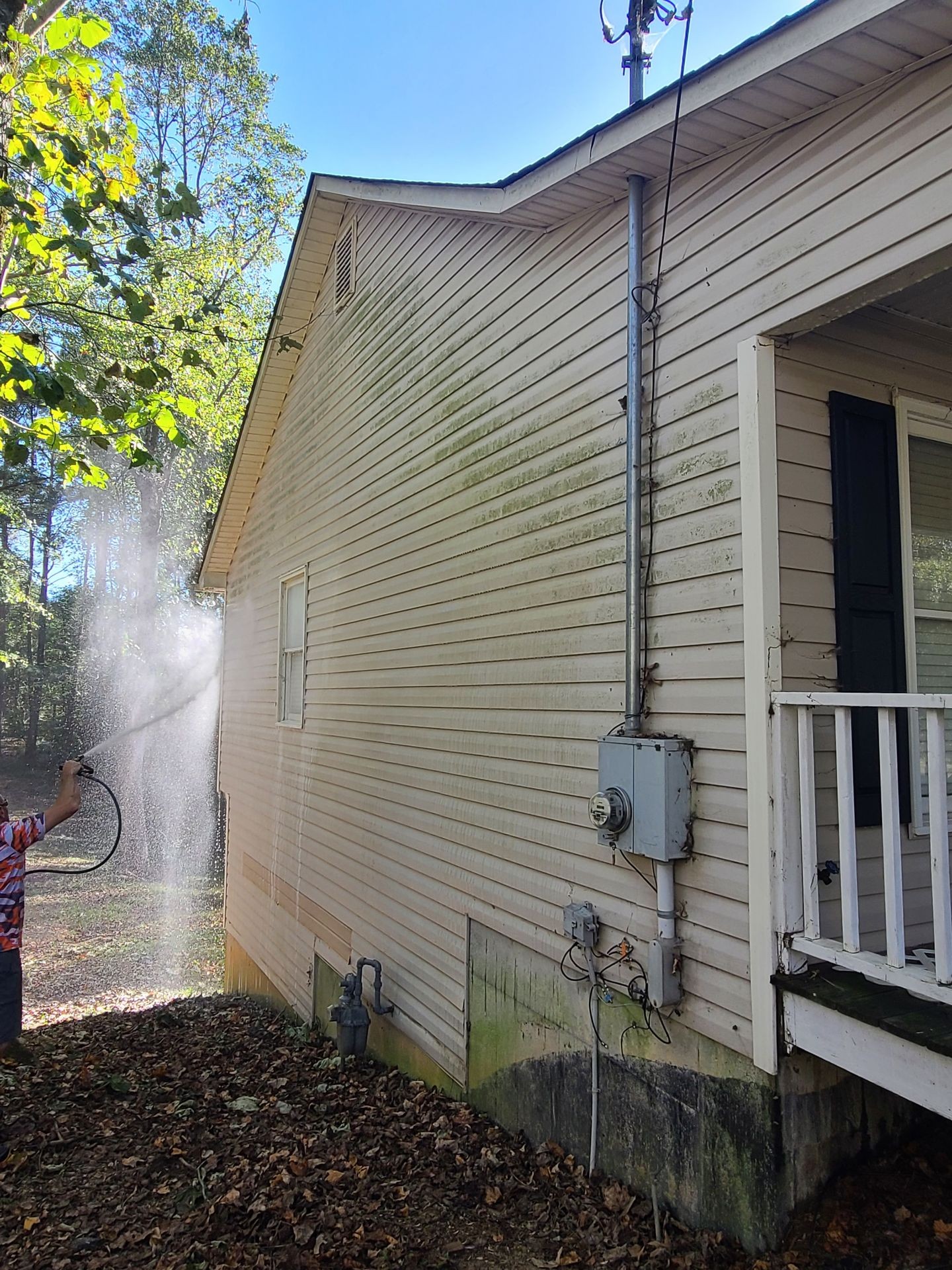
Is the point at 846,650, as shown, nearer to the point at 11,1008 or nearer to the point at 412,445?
the point at 412,445

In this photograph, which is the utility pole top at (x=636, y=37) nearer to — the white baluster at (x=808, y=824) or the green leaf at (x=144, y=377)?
the green leaf at (x=144, y=377)

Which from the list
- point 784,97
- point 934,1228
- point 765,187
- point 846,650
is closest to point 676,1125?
point 934,1228

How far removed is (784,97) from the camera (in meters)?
2.99

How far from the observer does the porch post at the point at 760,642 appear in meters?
2.93

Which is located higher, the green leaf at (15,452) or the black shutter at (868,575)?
the green leaf at (15,452)

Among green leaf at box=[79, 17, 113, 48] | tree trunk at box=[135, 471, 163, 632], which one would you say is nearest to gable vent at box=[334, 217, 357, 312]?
green leaf at box=[79, 17, 113, 48]

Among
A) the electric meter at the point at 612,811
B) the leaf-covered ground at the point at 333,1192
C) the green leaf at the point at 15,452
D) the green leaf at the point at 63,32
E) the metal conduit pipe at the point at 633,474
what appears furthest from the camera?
the green leaf at the point at 15,452

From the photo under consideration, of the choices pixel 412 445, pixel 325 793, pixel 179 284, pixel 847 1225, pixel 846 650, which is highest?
pixel 179 284

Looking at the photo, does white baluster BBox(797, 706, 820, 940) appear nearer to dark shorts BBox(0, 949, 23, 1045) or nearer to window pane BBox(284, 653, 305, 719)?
dark shorts BBox(0, 949, 23, 1045)

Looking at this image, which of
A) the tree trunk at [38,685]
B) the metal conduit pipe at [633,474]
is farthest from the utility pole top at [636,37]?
the tree trunk at [38,685]

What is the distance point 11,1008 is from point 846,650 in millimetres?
5451

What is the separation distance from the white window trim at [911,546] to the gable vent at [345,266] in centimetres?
616

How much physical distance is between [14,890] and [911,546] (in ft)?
18.1

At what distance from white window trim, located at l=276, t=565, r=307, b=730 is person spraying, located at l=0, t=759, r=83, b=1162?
3783 millimetres
